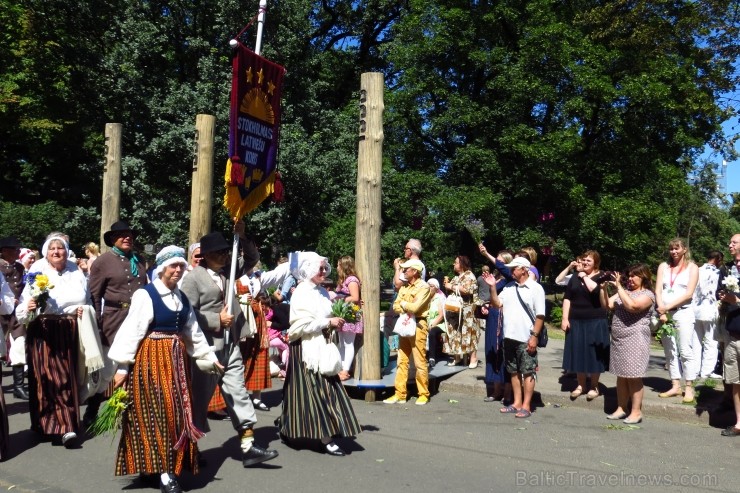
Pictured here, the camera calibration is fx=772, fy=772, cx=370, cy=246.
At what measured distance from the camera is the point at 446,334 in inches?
439

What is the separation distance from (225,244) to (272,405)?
341cm

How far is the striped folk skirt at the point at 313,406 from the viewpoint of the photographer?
6.66 m

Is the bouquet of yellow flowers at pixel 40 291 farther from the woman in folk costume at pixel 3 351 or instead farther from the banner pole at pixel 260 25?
the banner pole at pixel 260 25

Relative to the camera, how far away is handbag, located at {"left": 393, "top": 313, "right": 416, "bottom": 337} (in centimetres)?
898

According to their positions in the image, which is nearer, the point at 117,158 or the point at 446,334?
the point at 446,334

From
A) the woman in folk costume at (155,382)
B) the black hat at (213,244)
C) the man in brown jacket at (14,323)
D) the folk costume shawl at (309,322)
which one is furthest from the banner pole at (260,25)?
the man in brown jacket at (14,323)

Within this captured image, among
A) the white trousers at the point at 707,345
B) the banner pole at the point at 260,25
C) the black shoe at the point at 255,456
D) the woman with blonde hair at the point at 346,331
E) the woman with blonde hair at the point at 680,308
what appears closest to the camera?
the black shoe at the point at 255,456

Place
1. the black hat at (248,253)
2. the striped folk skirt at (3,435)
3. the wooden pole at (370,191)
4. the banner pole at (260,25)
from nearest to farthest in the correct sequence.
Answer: the striped folk skirt at (3,435)
the banner pole at (260,25)
the black hat at (248,253)
the wooden pole at (370,191)

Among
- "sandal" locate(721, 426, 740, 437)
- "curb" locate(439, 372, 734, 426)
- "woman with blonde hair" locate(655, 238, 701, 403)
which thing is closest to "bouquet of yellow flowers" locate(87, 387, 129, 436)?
"curb" locate(439, 372, 734, 426)

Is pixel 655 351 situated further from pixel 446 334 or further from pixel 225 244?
pixel 225 244

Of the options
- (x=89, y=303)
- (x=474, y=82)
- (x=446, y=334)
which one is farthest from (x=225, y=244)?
(x=474, y=82)

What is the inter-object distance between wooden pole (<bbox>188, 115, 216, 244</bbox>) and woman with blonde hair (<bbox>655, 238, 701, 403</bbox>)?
5890 millimetres

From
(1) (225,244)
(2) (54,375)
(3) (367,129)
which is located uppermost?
(3) (367,129)

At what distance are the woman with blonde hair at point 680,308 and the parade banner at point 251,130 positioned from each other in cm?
462
